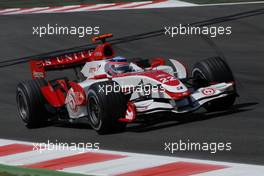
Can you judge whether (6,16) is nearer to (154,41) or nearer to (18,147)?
(154,41)

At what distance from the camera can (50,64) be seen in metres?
14.4

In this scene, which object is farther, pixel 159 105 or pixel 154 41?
pixel 154 41

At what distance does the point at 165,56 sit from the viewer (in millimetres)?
19828

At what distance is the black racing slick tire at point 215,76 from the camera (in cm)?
1320

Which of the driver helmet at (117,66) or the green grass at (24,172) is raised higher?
the driver helmet at (117,66)

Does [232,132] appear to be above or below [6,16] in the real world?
below

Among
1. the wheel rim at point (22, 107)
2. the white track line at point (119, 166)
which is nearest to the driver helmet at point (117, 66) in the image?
the wheel rim at point (22, 107)

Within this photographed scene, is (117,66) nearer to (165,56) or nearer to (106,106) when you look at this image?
(106,106)

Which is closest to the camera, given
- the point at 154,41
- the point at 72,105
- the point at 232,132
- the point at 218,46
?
the point at 232,132

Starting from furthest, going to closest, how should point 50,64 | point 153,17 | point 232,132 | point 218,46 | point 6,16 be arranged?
point 6,16 < point 153,17 < point 218,46 < point 50,64 < point 232,132

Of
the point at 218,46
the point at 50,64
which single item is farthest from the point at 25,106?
the point at 218,46

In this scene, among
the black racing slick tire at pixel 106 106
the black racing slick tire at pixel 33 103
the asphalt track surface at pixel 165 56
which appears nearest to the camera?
the asphalt track surface at pixel 165 56

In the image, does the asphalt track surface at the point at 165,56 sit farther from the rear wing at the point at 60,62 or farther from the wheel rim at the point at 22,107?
the rear wing at the point at 60,62

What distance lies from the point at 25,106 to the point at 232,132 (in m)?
3.74
